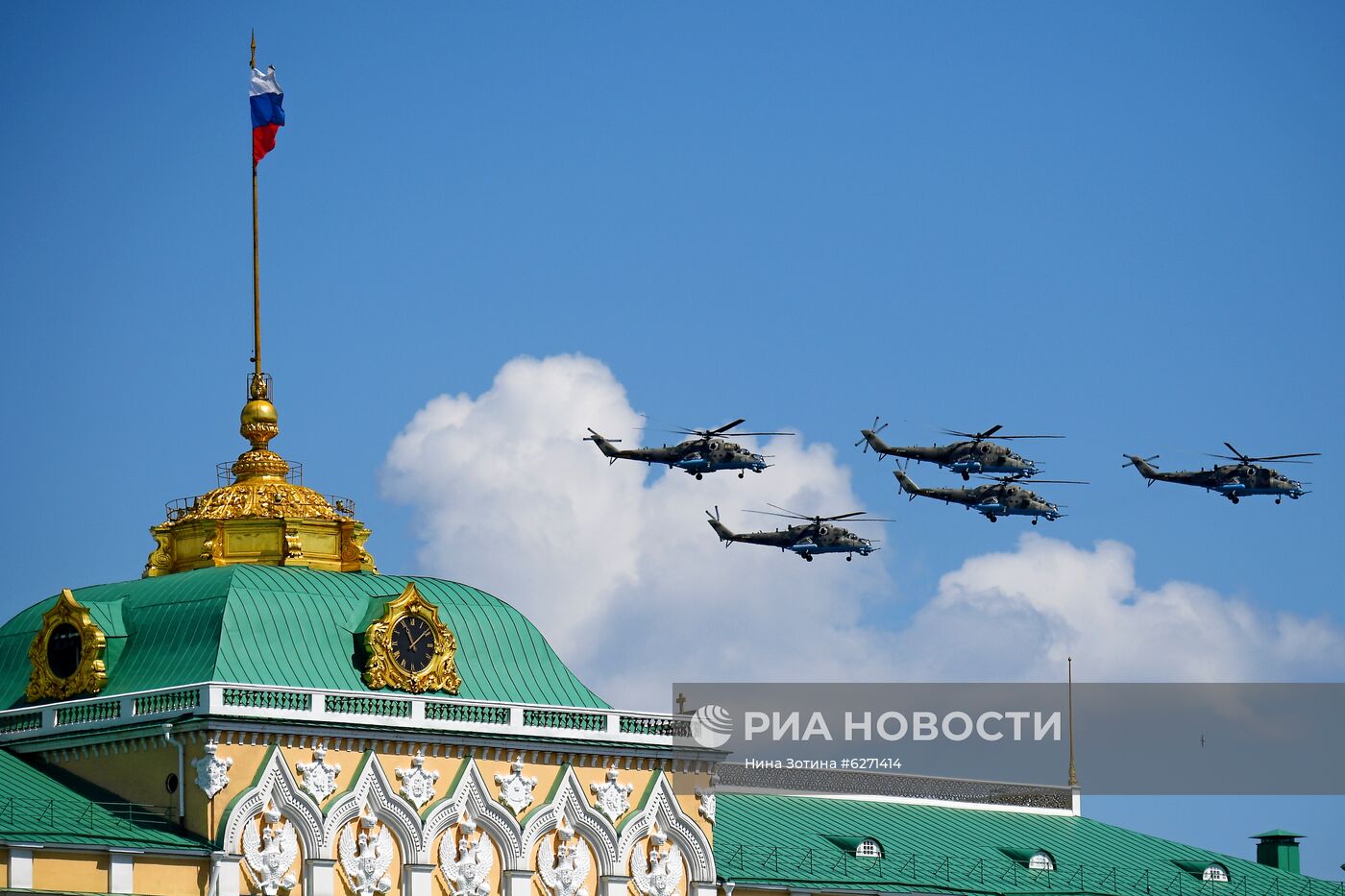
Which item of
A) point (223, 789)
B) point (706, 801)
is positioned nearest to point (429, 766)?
point (223, 789)

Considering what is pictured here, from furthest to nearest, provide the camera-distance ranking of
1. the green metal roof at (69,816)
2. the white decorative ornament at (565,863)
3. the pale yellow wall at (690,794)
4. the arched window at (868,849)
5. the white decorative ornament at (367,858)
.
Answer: the arched window at (868,849) → the pale yellow wall at (690,794) → the white decorative ornament at (565,863) → the white decorative ornament at (367,858) → the green metal roof at (69,816)

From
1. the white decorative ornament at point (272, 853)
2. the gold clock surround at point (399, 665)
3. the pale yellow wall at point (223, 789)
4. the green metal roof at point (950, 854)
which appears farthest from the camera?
the green metal roof at point (950, 854)

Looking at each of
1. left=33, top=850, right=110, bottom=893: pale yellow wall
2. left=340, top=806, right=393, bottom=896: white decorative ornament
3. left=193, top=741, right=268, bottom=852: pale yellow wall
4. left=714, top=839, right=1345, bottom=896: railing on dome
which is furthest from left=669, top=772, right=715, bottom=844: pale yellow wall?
left=33, top=850, right=110, bottom=893: pale yellow wall

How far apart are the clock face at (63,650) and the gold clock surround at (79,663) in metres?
0.08

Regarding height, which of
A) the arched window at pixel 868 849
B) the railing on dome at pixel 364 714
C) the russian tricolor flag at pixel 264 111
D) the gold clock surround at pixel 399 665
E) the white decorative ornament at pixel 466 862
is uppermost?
the russian tricolor flag at pixel 264 111

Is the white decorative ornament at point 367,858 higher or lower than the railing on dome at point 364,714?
lower

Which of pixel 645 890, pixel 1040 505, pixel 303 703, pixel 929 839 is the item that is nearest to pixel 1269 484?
pixel 1040 505

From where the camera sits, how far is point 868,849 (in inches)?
4909

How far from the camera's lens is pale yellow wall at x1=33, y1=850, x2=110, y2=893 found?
99.9 metres

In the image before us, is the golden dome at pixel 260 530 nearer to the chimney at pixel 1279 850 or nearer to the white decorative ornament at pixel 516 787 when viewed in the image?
the white decorative ornament at pixel 516 787

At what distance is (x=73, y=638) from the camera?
111000 millimetres

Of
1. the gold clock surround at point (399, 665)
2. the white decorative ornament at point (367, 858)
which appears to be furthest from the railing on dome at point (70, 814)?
the gold clock surround at point (399, 665)

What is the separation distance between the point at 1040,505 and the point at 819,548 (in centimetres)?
799

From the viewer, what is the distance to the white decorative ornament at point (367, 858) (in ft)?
351
